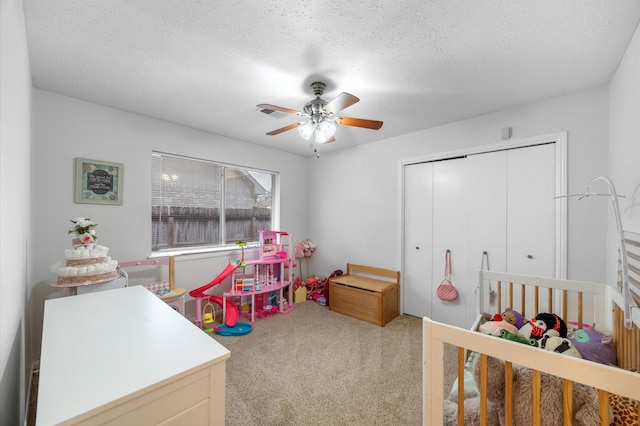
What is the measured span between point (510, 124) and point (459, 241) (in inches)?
50.6

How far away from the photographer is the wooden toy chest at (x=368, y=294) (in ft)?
9.95

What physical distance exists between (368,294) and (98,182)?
10.0 ft

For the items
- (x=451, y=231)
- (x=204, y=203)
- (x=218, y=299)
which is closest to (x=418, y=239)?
(x=451, y=231)

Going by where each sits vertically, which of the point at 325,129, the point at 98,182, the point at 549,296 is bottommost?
the point at 549,296

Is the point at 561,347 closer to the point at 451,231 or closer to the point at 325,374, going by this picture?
the point at 325,374

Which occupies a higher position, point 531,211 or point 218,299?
point 531,211

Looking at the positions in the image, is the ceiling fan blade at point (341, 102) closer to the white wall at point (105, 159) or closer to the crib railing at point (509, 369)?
the crib railing at point (509, 369)

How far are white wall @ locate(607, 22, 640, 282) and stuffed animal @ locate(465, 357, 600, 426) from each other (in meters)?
1.12

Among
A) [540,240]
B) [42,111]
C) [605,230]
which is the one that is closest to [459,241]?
[540,240]

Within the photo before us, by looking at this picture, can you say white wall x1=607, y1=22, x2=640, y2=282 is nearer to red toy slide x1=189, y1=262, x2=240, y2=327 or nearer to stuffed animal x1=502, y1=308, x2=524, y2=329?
stuffed animal x1=502, y1=308, x2=524, y2=329

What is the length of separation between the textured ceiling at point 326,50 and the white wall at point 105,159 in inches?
8.0

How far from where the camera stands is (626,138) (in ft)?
5.33

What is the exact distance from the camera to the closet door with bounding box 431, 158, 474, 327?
9.36ft

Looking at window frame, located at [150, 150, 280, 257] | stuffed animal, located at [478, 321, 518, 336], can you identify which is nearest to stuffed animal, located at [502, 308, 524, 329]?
stuffed animal, located at [478, 321, 518, 336]
